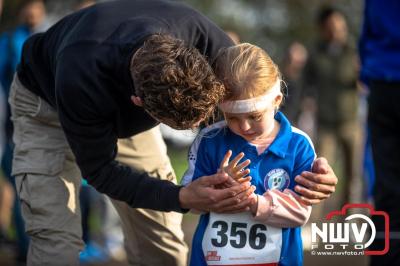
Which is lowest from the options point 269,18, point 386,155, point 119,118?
point 269,18

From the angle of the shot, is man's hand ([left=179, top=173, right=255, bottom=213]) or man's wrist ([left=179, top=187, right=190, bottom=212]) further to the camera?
man's wrist ([left=179, top=187, right=190, bottom=212])

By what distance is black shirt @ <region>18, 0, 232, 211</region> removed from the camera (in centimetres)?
344

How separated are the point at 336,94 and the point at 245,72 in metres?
5.90

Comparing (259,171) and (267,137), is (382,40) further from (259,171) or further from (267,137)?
(259,171)

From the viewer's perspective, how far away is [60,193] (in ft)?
13.3

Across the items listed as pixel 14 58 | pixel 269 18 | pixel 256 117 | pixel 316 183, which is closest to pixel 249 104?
pixel 256 117

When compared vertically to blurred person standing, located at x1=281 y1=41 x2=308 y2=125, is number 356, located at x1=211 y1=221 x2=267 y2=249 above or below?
above

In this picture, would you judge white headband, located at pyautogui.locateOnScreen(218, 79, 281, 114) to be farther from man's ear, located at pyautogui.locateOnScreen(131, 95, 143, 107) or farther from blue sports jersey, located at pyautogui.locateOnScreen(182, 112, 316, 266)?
man's ear, located at pyautogui.locateOnScreen(131, 95, 143, 107)

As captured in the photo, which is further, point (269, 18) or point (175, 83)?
point (269, 18)

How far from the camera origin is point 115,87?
11.5 ft

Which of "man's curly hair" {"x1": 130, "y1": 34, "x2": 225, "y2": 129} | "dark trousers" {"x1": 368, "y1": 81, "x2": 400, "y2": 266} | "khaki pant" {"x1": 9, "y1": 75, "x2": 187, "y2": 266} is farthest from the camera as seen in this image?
→ "dark trousers" {"x1": 368, "y1": 81, "x2": 400, "y2": 266}

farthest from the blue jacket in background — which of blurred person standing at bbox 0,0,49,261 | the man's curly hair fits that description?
blurred person standing at bbox 0,0,49,261

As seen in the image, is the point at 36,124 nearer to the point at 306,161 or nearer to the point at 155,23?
the point at 155,23

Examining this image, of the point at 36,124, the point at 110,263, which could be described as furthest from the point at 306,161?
the point at 110,263
